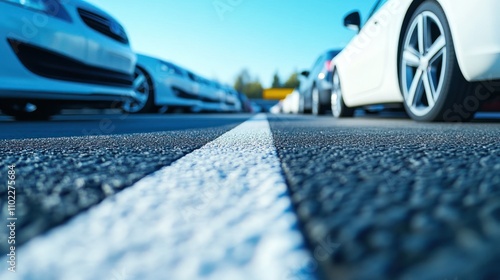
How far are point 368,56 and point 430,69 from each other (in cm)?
113

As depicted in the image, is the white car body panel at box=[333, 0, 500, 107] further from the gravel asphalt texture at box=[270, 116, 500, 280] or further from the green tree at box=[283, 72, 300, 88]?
the green tree at box=[283, 72, 300, 88]

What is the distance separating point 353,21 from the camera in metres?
4.98

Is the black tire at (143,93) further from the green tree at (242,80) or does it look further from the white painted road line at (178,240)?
the green tree at (242,80)

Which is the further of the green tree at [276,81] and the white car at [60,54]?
the green tree at [276,81]

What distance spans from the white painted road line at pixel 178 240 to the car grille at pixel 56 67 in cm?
332

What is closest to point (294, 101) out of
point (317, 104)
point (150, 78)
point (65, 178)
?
point (317, 104)

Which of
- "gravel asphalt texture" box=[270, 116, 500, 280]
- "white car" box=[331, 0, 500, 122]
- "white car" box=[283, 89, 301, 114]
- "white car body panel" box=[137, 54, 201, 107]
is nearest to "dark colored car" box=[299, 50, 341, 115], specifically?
"white car" box=[331, 0, 500, 122]

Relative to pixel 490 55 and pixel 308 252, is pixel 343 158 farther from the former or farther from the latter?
pixel 490 55

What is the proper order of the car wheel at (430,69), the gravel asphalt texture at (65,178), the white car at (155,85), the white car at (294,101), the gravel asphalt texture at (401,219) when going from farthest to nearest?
the white car at (294,101), the white car at (155,85), the car wheel at (430,69), the gravel asphalt texture at (65,178), the gravel asphalt texture at (401,219)

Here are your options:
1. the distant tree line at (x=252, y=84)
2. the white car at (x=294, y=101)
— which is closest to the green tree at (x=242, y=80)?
the distant tree line at (x=252, y=84)

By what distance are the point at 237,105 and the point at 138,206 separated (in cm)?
2027

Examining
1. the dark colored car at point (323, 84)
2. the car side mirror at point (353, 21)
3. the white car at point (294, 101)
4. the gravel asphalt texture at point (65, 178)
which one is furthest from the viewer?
the white car at point (294, 101)

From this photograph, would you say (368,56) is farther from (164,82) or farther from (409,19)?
(164,82)

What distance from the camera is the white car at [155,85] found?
8562 mm
